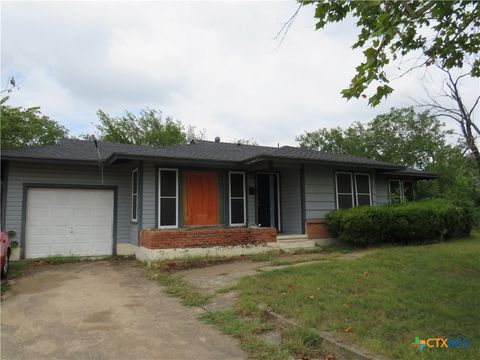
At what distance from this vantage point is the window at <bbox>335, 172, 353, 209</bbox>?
1365 centimetres

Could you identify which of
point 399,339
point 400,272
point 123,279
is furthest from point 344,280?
point 123,279

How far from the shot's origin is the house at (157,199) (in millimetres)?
10820

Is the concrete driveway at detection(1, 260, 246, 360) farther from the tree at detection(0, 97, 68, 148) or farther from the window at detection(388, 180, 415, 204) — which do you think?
the tree at detection(0, 97, 68, 148)

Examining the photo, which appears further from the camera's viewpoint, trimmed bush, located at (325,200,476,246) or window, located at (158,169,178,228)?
trimmed bush, located at (325,200,476,246)

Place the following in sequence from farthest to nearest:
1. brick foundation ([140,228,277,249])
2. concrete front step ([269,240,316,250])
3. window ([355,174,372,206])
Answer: window ([355,174,372,206]), concrete front step ([269,240,316,250]), brick foundation ([140,228,277,249])

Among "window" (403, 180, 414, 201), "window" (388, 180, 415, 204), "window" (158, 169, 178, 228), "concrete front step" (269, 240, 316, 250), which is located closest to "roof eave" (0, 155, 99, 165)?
"window" (158, 169, 178, 228)

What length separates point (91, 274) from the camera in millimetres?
9086

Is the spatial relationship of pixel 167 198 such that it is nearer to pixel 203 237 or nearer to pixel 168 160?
pixel 168 160

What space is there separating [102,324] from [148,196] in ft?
20.2

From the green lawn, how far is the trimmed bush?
2.89 metres

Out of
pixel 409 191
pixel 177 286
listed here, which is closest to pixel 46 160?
pixel 177 286

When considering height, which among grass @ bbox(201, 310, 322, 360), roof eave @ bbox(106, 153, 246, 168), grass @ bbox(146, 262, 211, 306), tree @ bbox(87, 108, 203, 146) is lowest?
grass @ bbox(201, 310, 322, 360)

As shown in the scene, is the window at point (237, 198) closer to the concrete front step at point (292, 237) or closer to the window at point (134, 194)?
the concrete front step at point (292, 237)

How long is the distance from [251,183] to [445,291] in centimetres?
777
